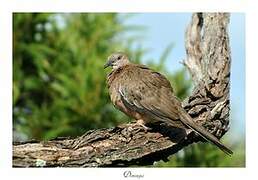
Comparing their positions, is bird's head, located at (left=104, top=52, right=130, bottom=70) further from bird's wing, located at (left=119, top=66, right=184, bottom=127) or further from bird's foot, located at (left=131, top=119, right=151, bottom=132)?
bird's foot, located at (left=131, top=119, right=151, bottom=132)

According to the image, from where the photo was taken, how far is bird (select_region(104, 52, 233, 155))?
17.0ft

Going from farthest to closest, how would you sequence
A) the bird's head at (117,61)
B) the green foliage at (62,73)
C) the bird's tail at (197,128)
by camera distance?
the green foliage at (62,73) → the bird's head at (117,61) → the bird's tail at (197,128)

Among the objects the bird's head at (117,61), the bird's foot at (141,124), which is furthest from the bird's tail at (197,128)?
the bird's head at (117,61)

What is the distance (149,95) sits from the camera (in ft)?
17.3

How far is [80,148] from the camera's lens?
16.7ft

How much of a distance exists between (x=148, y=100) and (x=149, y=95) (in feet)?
0.11

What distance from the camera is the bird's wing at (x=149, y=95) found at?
520 cm

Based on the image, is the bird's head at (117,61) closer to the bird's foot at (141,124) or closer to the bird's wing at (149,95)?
the bird's wing at (149,95)

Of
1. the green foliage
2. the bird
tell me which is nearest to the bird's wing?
the bird

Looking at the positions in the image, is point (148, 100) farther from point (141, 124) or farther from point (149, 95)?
point (141, 124)
